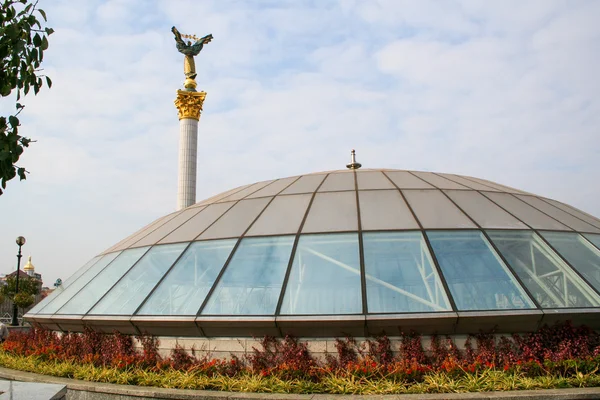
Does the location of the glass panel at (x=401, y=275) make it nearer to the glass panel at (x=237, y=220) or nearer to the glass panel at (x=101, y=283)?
the glass panel at (x=237, y=220)

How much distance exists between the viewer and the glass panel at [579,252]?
33.0ft

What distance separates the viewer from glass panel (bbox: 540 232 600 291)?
1005 centimetres

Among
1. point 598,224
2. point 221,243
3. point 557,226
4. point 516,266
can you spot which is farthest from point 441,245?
point 598,224

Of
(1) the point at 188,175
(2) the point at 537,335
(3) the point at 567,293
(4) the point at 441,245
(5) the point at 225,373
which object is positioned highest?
(1) the point at 188,175

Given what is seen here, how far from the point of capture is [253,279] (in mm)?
9945

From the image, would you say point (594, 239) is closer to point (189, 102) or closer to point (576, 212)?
point (576, 212)

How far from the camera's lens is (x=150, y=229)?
1498 centimetres

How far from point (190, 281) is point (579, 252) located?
8.11 m

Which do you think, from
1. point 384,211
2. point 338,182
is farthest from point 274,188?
point 384,211

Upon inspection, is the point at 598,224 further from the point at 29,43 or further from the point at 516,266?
the point at 29,43

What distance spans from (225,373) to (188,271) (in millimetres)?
2831

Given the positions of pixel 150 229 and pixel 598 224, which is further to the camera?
pixel 150 229

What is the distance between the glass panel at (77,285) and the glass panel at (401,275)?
7.30m

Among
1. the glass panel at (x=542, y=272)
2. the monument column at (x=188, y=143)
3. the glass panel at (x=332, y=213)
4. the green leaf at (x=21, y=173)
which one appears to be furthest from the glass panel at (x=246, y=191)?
the monument column at (x=188, y=143)
